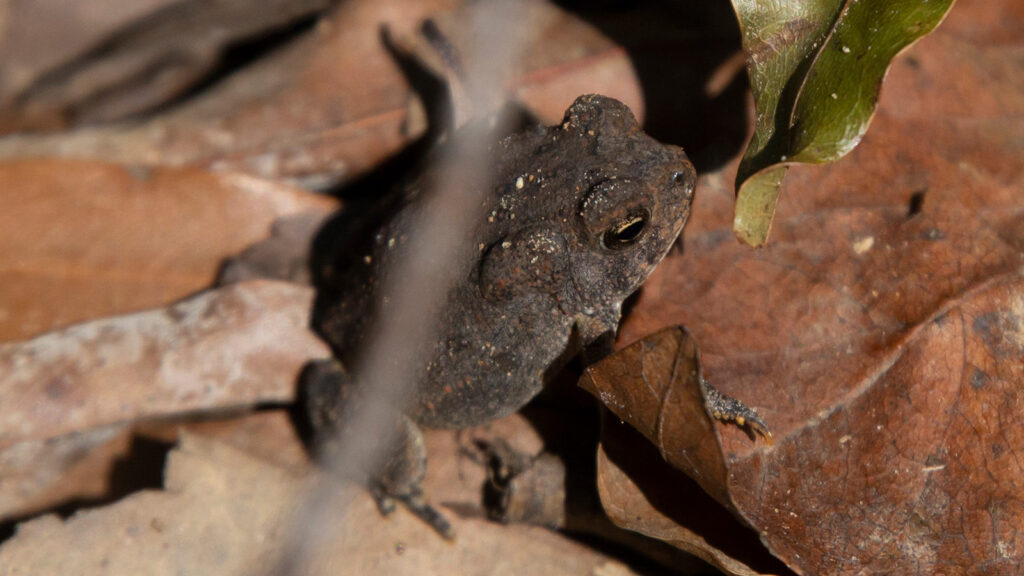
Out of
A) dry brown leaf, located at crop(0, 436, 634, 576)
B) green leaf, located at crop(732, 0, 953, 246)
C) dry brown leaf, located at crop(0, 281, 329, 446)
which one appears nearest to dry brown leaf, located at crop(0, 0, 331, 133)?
dry brown leaf, located at crop(0, 281, 329, 446)

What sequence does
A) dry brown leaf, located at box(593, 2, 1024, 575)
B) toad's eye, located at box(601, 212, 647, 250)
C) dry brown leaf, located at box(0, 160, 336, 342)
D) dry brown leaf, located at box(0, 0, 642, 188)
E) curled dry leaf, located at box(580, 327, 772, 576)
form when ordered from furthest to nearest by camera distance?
dry brown leaf, located at box(0, 0, 642, 188), dry brown leaf, located at box(0, 160, 336, 342), toad's eye, located at box(601, 212, 647, 250), dry brown leaf, located at box(593, 2, 1024, 575), curled dry leaf, located at box(580, 327, 772, 576)

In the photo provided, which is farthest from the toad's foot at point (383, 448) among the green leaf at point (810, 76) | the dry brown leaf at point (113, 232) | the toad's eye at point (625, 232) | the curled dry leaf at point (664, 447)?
the green leaf at point (810, 76)

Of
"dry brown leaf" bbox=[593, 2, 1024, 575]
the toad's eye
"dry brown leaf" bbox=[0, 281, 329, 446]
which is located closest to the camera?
"dry brown leaf" bbox=[593, 2, 1024, 575]

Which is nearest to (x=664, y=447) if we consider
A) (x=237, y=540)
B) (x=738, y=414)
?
(x=738, y=414)

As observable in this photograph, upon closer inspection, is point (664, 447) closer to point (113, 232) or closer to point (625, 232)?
point (625, 232)

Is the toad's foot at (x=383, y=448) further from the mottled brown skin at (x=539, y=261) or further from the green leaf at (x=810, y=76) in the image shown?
the green leaf at (x=810, y=76)

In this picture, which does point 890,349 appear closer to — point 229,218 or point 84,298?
point 229,218

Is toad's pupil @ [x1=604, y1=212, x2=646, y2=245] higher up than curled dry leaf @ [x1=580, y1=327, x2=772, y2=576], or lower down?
higher up

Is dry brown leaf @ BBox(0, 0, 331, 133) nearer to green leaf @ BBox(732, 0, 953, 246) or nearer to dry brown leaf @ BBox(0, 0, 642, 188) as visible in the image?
dry brown leaf @ BBox(0, 0, 642, 188)

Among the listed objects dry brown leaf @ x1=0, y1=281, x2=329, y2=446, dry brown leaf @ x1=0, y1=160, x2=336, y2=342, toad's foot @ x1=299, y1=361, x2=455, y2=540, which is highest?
dry brown leaf @ x1=0, y1=160, x2=336, y2=342

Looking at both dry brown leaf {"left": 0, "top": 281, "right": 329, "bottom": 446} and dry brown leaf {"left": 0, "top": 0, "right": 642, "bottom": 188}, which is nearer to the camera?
dry brown leaf {"left": 0, "top": 281, "right": 329, "bottom": 446}
